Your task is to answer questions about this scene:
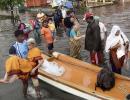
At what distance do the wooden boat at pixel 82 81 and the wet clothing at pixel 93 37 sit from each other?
2.96 feet

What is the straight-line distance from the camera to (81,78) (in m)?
11.6

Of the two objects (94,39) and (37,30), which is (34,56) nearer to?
(94,39)

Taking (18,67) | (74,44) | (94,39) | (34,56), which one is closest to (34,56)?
(34,56)

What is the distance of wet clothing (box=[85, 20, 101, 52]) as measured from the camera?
1272 centimetres

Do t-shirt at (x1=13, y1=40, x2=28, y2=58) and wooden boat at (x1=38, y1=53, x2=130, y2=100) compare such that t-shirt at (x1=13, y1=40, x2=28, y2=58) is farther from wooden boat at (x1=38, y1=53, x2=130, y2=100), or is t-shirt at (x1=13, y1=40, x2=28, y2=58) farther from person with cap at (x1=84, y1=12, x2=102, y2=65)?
person with cap at (x1=84, y1=12, x2=102, y2=65)

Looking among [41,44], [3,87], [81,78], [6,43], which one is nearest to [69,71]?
[81,78]

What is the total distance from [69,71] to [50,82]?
0.68m

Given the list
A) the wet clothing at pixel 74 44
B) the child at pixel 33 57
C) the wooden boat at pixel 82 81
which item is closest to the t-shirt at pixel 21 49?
the child at pixel 33 57

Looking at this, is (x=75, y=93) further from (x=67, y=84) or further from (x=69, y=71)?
(x=69, y=71)

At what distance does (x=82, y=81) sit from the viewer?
11469 millimetres

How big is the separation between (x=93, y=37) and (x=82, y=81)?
191 centimetres

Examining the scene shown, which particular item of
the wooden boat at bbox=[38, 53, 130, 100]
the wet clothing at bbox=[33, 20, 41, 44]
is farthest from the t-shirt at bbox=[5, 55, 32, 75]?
the wet clothing at bbox=[33, 20, 41, 44]

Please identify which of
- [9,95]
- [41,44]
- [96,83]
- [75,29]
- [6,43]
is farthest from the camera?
[6,43]

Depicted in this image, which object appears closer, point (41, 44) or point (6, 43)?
point (41, 44)
